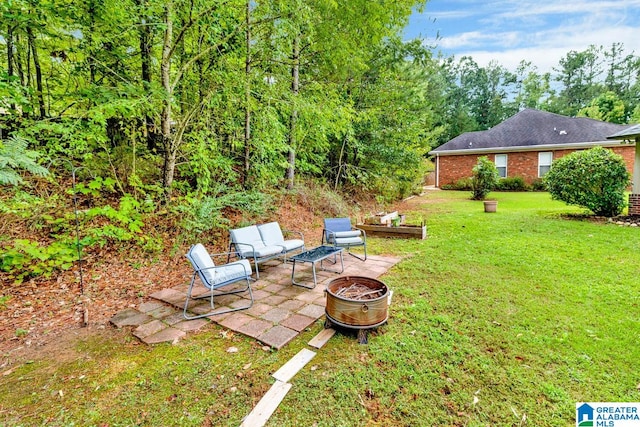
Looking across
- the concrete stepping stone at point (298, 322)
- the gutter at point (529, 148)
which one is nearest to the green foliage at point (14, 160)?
the concrete stepping stone at point (298, 322)

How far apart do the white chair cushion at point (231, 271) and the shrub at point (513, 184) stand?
58.0ft

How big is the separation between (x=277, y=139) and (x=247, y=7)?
2720 mm

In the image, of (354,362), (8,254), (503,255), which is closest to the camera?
(354,362)

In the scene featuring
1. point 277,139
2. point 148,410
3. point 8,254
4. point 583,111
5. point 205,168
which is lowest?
point 148,410

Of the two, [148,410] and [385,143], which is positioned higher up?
[385,143]

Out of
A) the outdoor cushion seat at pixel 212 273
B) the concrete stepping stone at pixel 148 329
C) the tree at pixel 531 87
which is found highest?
the tree at pixel 531 87

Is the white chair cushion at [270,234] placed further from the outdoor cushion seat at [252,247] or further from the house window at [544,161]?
the house window at [544,161]

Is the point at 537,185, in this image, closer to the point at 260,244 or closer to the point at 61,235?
the point at 260,244

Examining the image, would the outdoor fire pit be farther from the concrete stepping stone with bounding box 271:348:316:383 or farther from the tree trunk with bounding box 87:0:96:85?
the tree trunk with bounding box 87:0:96:85

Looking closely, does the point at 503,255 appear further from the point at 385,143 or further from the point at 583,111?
the point at 583,111

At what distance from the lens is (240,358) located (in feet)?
8.48

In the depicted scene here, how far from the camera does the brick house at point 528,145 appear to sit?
52.3 ft

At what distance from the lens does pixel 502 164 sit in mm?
18016

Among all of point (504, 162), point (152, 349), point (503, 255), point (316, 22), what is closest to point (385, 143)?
point (316, 22)
